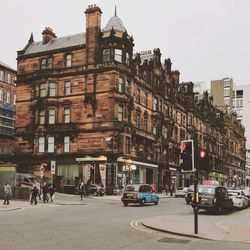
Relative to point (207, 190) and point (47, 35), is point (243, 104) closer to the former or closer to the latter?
point (47, 35)

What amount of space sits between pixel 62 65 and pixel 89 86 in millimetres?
5263

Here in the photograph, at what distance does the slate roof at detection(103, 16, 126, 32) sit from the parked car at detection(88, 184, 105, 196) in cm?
1949

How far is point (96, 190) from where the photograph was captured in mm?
47844

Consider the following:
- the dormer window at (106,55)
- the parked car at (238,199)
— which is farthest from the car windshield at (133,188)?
the dormer window at (106,55)

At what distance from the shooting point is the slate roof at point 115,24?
55750 millimetres

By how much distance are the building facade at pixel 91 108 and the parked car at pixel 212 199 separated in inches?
997

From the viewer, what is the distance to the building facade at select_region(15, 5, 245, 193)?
175 feet

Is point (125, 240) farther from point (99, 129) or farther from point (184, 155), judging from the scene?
point (99, 129)

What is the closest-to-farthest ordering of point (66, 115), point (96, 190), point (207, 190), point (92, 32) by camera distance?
point (207, 190), point (96, 190), point (92, 32), point (66, 115)

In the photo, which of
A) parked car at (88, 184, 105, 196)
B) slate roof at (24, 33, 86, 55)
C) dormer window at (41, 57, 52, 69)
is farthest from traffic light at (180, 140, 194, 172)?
dormer window at (41, 57, 52, 69)

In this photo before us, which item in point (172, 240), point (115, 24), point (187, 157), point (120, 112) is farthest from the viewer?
point (115, 24)

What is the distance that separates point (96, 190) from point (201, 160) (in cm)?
3265

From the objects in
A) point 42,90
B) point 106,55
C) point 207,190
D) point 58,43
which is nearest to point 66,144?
point 42,90

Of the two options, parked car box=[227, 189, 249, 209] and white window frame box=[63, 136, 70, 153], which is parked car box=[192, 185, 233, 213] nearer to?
parked car box=[227, 189, 249, 209]
